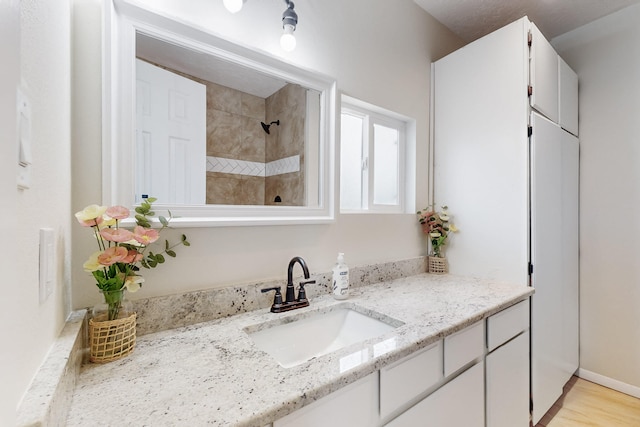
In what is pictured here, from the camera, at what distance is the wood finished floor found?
1.69 m

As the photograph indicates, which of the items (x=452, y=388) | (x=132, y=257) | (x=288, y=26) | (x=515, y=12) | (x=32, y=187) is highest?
(x=515, y=12)

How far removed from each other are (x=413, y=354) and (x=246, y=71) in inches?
47.3

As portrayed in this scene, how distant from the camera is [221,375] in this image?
70 cm

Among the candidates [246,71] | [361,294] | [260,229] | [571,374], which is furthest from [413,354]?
[571,374]

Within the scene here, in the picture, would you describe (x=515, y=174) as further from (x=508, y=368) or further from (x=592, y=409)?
(x=592, y=409)

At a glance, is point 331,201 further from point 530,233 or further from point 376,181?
point 530,233

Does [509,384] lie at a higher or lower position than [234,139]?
lower

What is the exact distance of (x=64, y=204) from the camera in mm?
762

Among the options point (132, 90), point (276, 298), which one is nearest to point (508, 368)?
point (276, 298)

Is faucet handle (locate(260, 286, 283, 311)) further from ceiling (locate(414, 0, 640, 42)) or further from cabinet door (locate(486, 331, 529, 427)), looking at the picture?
ceiling (locate(414, 0, 640, 42))

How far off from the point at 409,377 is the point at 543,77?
1.81 m

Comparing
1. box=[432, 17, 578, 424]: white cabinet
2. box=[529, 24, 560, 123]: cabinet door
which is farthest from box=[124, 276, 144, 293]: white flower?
box=[529, 24, 560, 123]: cabinet door

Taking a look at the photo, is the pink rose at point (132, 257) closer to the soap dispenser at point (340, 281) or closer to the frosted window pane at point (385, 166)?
the soap dispenser at point (340, 281)

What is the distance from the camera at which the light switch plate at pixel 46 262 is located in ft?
1.83
